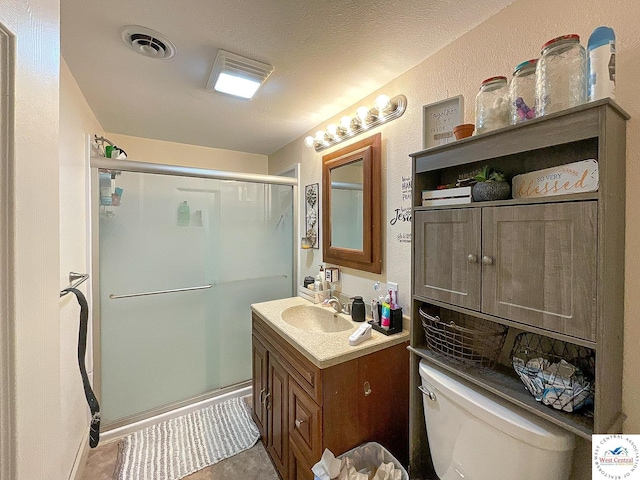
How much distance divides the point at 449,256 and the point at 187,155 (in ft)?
8.37

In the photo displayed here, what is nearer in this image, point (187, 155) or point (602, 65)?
point (602, 65)

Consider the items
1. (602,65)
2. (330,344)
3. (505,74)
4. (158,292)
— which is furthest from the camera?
(158,292)

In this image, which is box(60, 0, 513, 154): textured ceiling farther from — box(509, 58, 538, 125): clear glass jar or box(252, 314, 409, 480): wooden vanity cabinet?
box(252, 314, 409, 480): wooden vanity cabinet

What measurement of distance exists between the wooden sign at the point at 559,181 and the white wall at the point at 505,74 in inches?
6.6

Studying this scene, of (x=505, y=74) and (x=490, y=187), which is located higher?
(x=505, y=74)

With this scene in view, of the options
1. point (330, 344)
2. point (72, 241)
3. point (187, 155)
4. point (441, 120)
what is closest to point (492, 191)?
point (441, 120)

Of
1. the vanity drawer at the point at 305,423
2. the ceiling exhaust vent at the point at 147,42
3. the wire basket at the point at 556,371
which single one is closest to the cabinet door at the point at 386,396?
the vanity drawer at the point at 305,423

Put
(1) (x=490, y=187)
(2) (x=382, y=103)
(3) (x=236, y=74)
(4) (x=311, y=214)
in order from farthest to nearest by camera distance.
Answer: (4) (x=311, y=214) < (2) (x=382, y=103) < (3) (x=236, y=74) < (1) (x=490, y=187)

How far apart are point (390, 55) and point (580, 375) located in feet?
4.60

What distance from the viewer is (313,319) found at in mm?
1864

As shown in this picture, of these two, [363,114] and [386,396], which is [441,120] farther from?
[386,396]

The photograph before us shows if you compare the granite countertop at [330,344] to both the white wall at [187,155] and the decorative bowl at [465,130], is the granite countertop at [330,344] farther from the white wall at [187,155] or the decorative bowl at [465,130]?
the white wall at [187,155]

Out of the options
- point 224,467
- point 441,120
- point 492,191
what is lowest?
point 224,467

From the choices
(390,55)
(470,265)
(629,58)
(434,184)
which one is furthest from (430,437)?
(390,55)
